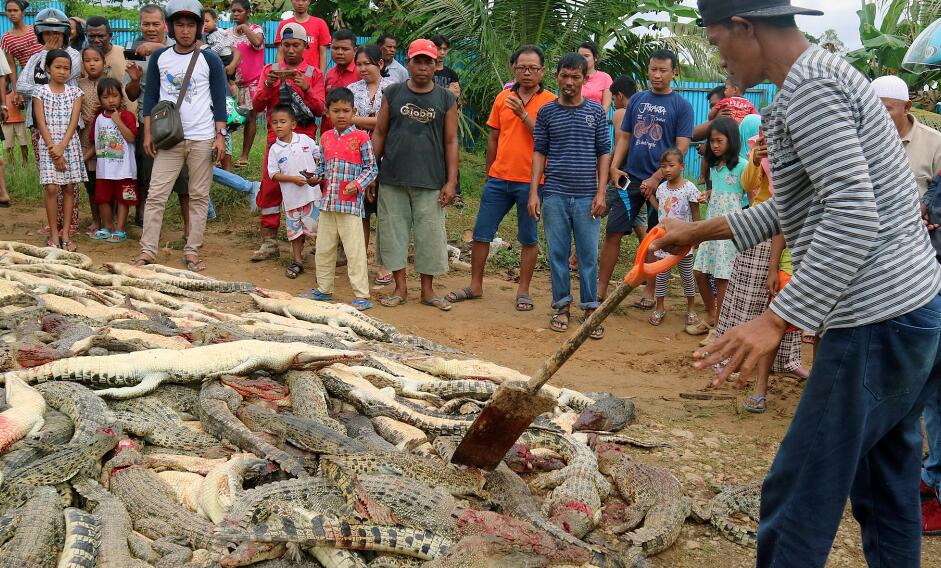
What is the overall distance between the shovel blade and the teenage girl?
5811 mm

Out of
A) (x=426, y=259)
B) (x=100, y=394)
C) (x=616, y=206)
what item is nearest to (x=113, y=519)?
(x=100, y=394)

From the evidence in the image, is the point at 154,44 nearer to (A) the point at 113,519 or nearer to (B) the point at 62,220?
(B) the point at 62,220

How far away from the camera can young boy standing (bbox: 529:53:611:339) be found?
6.75 meters

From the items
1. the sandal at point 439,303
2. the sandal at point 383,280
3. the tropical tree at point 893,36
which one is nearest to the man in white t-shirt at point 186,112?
the sandal at point 383,280

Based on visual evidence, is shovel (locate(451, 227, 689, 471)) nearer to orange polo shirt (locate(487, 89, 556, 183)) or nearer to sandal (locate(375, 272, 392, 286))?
orange polo shirt (locate(487, 89, 556, 183))

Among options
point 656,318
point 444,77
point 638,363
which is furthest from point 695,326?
point 444,77

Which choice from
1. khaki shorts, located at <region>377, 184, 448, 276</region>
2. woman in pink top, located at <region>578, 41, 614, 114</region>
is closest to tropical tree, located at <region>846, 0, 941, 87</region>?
woman in pink top, located at <region>578, 41, 614, 114</region>

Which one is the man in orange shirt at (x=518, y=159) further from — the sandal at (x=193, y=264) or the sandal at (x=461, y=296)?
the sandal at (x=193, y=264)

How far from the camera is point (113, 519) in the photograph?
2.97m

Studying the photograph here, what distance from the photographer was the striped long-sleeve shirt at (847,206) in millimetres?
2158

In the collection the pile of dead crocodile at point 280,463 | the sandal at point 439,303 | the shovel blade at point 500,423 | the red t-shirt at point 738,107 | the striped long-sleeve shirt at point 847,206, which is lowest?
the sandal at point 439,303

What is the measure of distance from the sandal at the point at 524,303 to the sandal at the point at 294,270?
2055mm

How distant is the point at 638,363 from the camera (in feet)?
20.3

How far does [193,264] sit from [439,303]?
2.29 m
